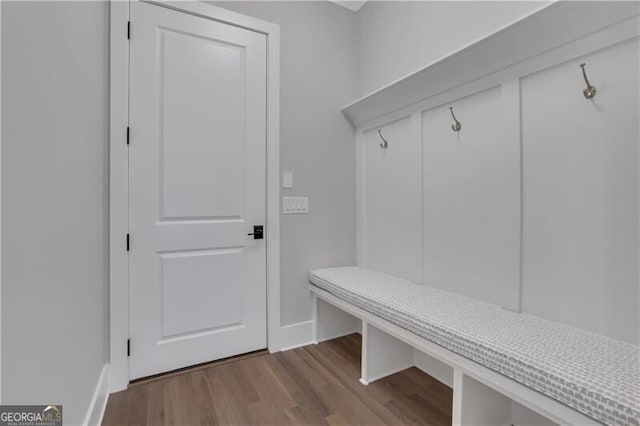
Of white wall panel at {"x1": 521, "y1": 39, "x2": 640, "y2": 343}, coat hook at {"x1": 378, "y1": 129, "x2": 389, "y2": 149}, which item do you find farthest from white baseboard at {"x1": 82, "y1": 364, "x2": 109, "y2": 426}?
coat hook at {"x1": 378, "y1": 129, "x2": 389, "y2": 149}

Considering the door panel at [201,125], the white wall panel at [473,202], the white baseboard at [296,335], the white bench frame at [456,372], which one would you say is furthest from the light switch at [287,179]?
the white baseboard at [296,335]

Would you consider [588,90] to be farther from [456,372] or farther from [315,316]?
[315,316]

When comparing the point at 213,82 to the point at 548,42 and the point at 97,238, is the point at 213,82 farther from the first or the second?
the point at 548,42

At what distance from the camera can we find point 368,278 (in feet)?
7.04

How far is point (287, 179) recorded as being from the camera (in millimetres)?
2266

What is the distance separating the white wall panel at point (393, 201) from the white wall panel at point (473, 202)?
0.09 m

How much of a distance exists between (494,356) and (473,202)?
850 mm

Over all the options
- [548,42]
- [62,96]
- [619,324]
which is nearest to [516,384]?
[619,324]

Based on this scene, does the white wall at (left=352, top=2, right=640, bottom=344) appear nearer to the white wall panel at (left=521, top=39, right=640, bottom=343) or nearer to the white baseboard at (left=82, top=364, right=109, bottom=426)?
the white wall panel at (left=521, top=39, right=640, bottom=343)

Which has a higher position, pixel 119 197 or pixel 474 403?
pixel 119 197

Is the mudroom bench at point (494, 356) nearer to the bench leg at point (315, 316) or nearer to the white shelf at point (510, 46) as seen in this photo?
the bench leg at point (315, 316)

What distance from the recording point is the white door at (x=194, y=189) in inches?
72.2

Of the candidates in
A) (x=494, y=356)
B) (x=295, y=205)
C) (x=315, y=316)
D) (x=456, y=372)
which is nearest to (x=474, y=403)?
(x=456, y=372)

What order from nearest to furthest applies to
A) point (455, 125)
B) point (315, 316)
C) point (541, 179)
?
point (541, 179)
point (455, 125)
point (315, 316)
